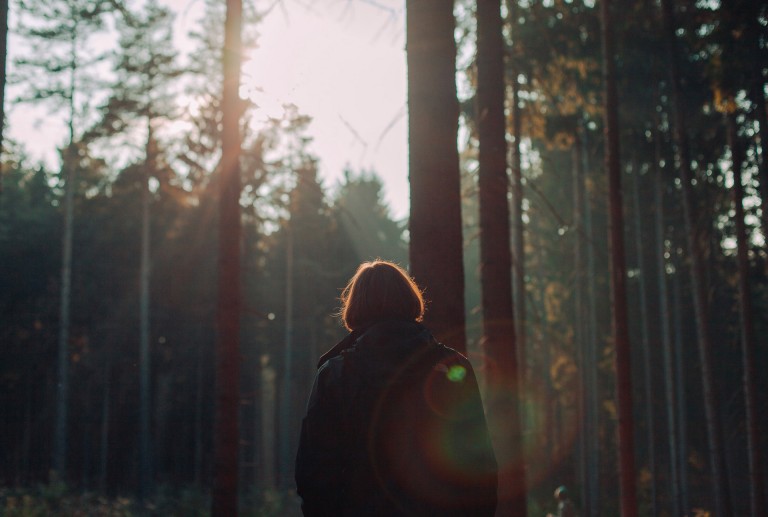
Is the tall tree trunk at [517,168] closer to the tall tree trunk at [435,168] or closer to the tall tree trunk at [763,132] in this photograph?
the tall tree trunk at [435,168]

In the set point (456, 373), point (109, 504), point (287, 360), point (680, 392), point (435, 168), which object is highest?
point (435, 168)

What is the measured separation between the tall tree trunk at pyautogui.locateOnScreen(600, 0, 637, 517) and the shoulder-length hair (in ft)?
34.5

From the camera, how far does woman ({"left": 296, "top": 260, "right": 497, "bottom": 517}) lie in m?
3.19

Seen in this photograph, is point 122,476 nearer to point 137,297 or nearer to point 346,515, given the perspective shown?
point 137,297

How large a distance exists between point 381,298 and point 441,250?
7.27 ft

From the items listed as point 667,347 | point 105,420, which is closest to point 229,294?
point 667,347

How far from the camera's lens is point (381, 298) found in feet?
11.1

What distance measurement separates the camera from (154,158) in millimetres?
25047

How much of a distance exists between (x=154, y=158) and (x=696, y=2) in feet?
56.6

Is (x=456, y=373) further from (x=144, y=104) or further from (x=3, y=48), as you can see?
(x=144, y=104)


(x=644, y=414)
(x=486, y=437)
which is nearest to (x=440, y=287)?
(x=486, y=437)

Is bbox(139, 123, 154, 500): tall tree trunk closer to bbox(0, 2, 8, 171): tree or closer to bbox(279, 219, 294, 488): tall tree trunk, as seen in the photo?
bbox(279, 219, 294, 488): tall tree trunk

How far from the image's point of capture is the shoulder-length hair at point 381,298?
3.39 metres

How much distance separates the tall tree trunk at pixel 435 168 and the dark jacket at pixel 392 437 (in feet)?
7.10
